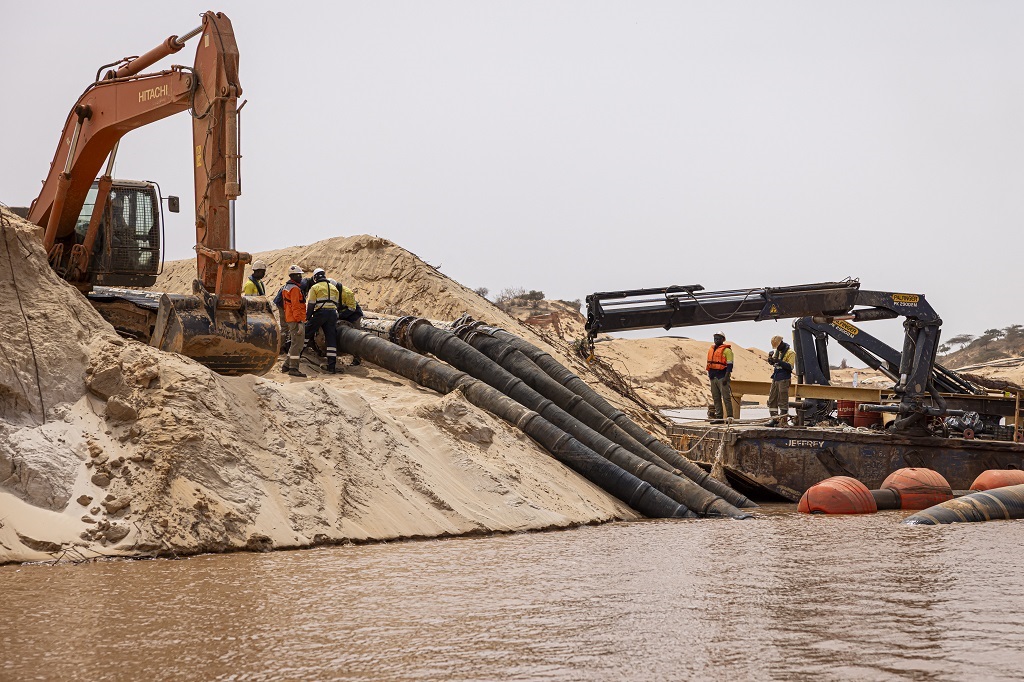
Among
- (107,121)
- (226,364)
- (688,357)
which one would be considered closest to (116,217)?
(107,121)

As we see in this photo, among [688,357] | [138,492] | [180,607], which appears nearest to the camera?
[180,607]

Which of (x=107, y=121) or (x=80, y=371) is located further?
(x=107, y=121)

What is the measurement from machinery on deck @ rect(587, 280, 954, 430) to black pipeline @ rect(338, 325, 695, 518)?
269 cm

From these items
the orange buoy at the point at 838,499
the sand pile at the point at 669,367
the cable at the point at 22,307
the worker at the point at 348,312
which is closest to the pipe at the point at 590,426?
the orange buoy at the point at 838,499

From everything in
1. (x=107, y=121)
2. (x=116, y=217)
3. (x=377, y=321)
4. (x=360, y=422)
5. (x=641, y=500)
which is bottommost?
(x=641, y=500)

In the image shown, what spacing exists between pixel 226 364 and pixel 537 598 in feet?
18.6

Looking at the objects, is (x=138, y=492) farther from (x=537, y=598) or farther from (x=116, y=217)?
(x=116, y=217)

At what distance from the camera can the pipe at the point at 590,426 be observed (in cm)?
1429

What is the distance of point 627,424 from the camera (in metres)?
15.9

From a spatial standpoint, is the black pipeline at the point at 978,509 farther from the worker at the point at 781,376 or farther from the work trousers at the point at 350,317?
the work trousers at the point at 350,317

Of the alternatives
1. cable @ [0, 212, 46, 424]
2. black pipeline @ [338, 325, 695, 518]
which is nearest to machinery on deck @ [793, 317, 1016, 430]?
black pipeline @ [338, 325, 695, 518]

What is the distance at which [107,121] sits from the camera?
12969mm

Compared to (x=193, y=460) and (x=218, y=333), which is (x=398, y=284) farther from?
(x=193, y=460)

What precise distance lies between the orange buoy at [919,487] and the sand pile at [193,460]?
193 inches
